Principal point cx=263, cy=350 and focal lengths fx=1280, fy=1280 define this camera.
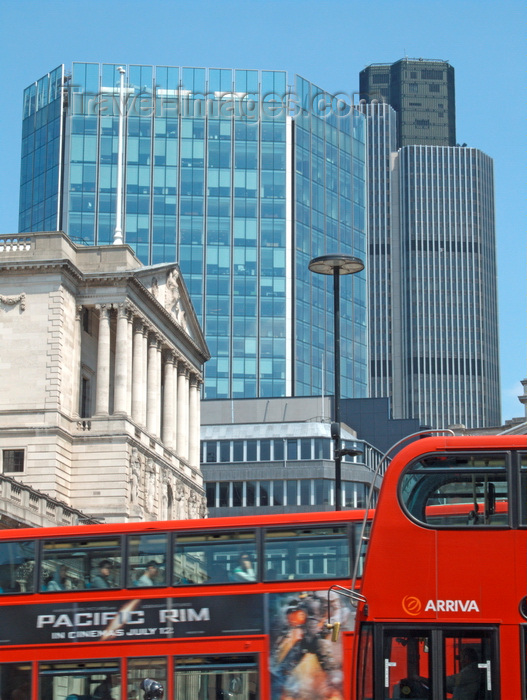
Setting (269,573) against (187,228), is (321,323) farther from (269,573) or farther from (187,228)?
(269,573)

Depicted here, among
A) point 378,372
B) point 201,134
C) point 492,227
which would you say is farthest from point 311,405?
point 492,227

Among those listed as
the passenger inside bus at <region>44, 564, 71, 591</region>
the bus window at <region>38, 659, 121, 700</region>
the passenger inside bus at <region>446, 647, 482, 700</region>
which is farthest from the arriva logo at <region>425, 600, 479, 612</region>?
the passenger inside bus at <region>44, 564, 71, 591</region>

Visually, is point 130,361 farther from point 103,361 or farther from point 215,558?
point 215,558

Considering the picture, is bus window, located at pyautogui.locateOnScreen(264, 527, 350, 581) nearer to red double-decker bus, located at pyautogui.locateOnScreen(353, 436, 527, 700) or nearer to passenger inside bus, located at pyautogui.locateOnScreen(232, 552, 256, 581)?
passenger inside bus, located at pyautogui.locateOnScreen(232, 552, 256, 581)

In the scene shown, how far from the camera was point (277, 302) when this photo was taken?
136 meters

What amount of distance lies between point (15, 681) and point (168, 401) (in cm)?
5810

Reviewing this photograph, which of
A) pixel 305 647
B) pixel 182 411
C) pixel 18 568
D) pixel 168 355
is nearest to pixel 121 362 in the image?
pixel 168 355

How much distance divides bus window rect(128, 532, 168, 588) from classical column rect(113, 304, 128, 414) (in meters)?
47.4

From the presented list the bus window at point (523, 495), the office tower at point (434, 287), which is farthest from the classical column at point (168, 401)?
the office tower at point (434, 287)

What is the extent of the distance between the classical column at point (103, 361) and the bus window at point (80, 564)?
46.6 metres

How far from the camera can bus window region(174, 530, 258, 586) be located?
68.0ft

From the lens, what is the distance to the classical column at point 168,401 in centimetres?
7844

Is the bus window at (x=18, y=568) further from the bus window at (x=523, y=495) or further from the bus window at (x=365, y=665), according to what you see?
the bus window at (x=523, y=495)

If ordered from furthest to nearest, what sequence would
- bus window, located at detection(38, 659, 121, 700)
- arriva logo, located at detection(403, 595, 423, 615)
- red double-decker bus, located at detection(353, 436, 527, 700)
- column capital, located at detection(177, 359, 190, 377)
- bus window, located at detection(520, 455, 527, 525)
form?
column capital, located at detection(177, 359, 190, 377), bus window, located at detection(38, 659, 121, 700), bus window, located at detection(520, 455, 527, 525), arriva logo, located at detection(403, 595, 423, 615), red double-decker bus, located at detection(353, 436, 527, 700)
